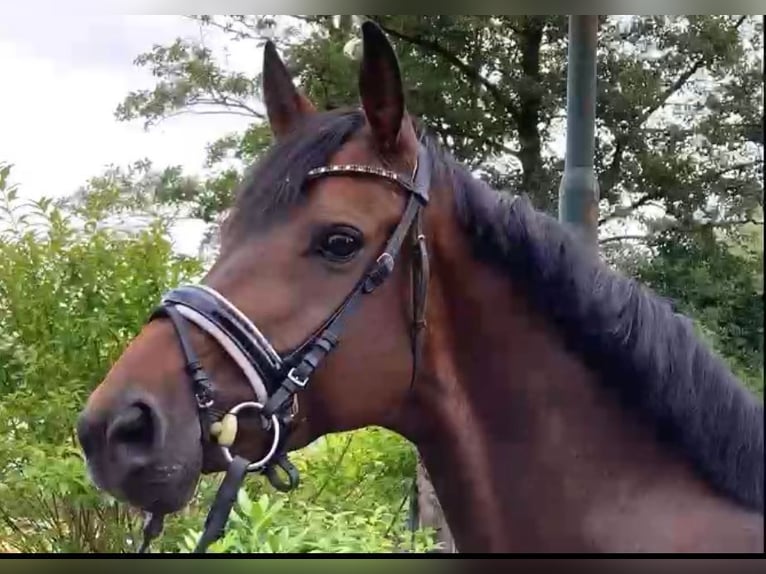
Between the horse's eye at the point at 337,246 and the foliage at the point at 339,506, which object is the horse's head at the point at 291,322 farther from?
the foliage at the point at 339,506

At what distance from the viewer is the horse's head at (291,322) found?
111 centimetres

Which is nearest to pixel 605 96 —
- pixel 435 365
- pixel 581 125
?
pixel 581 125

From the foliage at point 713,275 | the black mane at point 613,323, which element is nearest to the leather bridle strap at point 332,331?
the black mane at point 613,323

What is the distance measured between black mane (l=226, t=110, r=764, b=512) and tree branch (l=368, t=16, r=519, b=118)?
26.5 inches

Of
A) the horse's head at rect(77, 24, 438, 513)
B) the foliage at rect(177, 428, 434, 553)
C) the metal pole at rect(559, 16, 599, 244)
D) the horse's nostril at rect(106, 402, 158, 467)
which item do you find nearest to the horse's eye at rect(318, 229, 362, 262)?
the horse's head at rect(77, 24, 438, 513)

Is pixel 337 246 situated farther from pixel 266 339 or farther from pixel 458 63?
pixel 458 63

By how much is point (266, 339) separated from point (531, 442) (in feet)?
1.37

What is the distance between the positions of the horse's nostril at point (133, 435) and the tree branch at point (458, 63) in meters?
1.04

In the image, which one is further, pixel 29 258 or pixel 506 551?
pixel 29 258

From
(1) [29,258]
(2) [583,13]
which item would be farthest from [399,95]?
(1) [29,258]

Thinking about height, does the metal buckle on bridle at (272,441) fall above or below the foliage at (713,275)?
below

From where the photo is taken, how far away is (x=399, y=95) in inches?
45.7

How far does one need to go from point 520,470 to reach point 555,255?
319 mm

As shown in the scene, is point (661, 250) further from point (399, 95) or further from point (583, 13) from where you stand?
point (399, 95)
